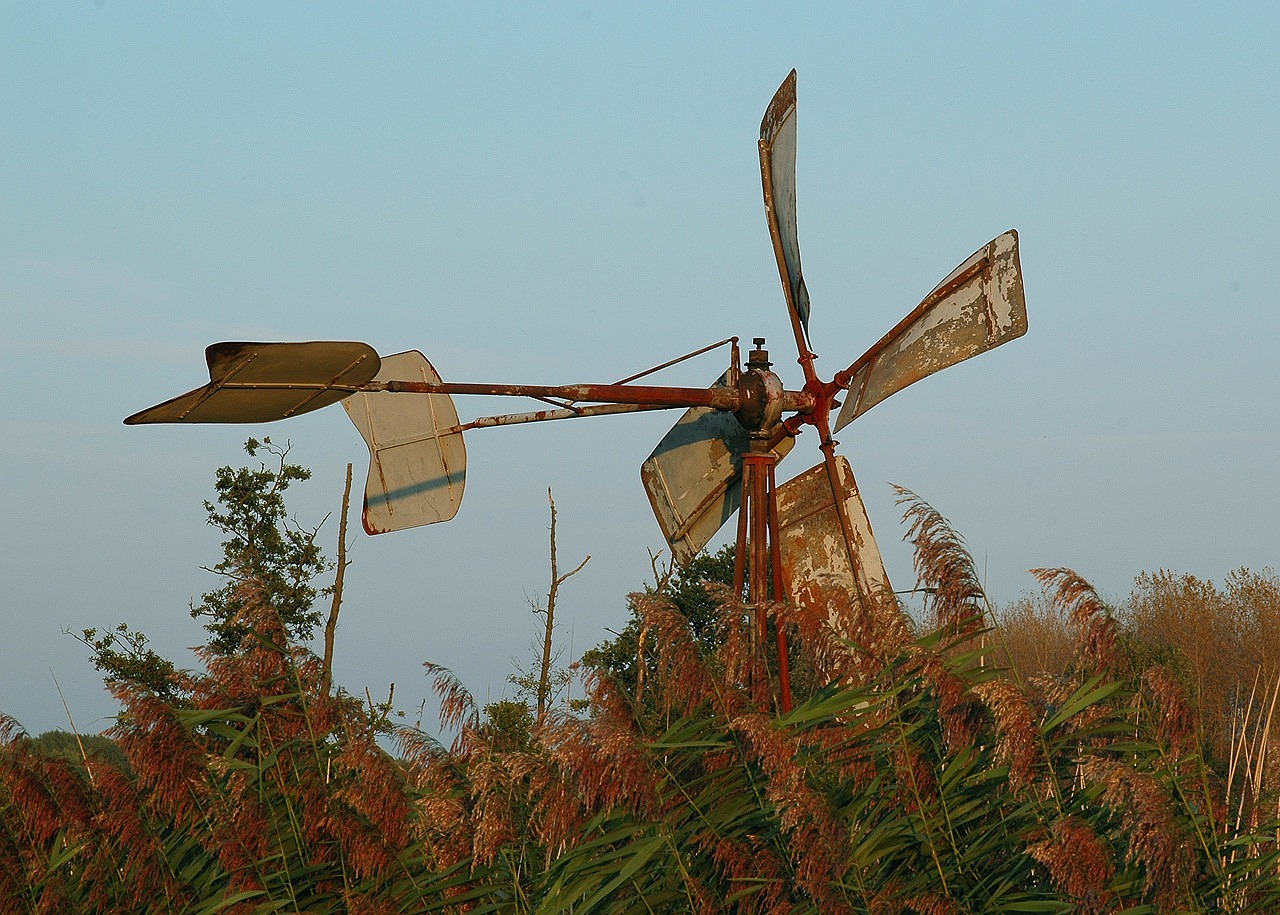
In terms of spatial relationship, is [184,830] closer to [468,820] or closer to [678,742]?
[468,820]

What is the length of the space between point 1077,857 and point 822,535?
4.39 meters

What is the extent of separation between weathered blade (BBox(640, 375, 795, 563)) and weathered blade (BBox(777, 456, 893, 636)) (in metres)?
0.75

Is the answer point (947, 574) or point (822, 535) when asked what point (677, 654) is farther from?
point (822, 535)

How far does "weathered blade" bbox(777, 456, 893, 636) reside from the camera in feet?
23.9

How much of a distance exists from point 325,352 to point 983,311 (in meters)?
3.16

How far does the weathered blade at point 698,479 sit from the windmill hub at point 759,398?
76 cm

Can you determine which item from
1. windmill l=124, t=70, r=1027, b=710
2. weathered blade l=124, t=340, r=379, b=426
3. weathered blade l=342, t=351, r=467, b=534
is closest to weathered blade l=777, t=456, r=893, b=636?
windmill l=124, t=70, r=1027, b=710

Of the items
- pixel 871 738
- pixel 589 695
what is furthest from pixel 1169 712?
pixel 589 695

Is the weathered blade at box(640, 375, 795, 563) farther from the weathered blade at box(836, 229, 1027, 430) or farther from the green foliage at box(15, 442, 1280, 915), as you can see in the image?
the green foliage at box(15, 442, 1280, 915)

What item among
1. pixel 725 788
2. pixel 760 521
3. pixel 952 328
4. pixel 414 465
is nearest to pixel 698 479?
pixel 760 521

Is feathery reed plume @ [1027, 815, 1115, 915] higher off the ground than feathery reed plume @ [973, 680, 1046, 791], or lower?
lower

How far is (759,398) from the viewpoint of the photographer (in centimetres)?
726

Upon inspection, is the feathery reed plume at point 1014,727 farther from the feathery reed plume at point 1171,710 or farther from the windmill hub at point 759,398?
the windmill hub at point 759,398

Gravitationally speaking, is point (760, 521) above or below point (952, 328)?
below
